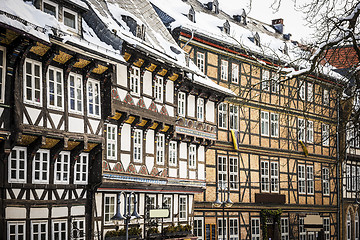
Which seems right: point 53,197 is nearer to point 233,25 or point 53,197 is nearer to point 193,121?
point 193,121

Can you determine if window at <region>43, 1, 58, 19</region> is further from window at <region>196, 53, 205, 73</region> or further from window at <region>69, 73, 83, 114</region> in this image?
window at <region>196, 53, 205, 73</region>

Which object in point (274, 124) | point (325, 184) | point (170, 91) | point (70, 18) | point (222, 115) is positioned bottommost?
point (325, 184)

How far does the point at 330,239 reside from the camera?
139 feet

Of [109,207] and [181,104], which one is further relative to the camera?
[181,104]

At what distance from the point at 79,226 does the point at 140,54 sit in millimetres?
6851

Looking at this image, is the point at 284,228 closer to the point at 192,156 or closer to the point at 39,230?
the point at 192,156

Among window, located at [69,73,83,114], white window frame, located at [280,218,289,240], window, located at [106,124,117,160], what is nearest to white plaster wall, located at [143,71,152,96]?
window, located at [106,124,117,160]

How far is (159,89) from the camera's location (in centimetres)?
2625

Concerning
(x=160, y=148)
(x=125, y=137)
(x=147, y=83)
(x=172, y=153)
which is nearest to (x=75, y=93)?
(x=125, y=137)

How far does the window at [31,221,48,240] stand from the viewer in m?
18.9

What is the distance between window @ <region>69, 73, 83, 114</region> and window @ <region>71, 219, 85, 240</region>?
150 inches

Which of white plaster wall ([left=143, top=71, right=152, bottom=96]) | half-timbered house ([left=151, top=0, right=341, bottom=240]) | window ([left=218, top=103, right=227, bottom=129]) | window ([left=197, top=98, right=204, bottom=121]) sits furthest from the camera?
window ([left=218, top=103, right=227, bottom=129])

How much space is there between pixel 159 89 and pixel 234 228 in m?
10.8

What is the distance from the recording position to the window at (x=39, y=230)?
745 inches
